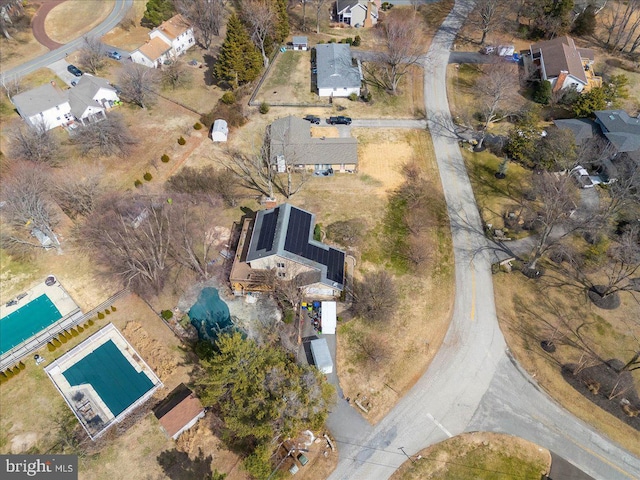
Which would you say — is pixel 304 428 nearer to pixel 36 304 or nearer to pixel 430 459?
pixel 430 459

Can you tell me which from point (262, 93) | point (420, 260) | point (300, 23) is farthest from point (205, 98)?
point (420, 260)

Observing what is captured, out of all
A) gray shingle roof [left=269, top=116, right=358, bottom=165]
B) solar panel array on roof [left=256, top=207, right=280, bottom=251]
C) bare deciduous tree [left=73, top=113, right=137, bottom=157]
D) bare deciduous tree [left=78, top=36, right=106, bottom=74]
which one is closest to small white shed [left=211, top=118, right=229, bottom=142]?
gray shingle roof [left=269, top=116, right=358, bottom=165]

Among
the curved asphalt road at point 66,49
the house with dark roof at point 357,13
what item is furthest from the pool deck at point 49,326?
the house with dark roof at point 357,13

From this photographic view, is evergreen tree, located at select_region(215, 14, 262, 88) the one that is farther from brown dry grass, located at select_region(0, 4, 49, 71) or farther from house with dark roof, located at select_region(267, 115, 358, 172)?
brown dry grass, located at select_region(0, 4, 49, 71)

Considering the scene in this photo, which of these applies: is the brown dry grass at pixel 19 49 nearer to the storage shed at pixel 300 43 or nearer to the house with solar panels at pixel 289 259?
the storage shed at pixel 300 43

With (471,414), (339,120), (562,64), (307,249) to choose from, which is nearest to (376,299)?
(307,249)

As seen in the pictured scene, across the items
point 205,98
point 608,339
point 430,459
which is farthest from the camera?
point 205,98
